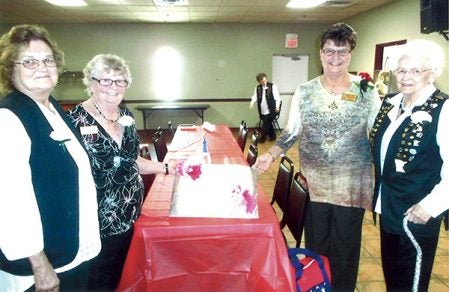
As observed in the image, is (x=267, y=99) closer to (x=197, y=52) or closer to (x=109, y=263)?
(x=197, y=52)

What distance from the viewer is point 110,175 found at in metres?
1.42

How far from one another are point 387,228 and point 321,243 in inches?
18.3

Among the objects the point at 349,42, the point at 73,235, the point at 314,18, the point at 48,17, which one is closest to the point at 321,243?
the point at 349,42

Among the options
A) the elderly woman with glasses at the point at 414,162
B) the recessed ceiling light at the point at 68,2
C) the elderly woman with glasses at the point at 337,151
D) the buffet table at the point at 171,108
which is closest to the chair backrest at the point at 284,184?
the elderly woman with glasses at the point at 337,151

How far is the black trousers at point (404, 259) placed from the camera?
1323 mm

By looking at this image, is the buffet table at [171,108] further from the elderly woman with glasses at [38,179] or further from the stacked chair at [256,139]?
the elderly woman with glasses at [38,179]

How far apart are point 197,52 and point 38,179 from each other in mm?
7900

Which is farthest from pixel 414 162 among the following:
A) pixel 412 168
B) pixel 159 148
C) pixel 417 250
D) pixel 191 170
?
pixel 159 148

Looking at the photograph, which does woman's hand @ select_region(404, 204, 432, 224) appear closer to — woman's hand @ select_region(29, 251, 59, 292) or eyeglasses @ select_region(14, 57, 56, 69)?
woman's hand @ select_region(29, 251, 59, 292)

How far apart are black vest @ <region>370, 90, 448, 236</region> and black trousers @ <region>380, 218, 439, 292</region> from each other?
0.04 m

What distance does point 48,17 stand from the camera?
723cm

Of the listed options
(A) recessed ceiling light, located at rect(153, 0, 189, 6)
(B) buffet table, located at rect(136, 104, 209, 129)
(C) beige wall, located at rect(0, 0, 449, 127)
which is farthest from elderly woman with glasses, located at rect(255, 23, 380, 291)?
(C) beige wall, located at rect(0, 0, 449, 127)

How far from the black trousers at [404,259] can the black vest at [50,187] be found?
1273 millimetres

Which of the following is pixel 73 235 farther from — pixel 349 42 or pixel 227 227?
pixel 349 42
